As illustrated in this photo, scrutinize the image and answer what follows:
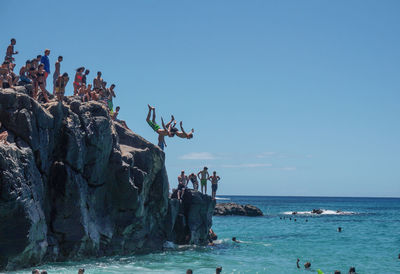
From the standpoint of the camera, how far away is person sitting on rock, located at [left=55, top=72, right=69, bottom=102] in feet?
69.5

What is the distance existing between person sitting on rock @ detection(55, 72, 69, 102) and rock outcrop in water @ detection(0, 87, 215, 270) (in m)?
0.56

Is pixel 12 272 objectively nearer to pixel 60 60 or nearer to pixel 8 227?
pixel 8 227

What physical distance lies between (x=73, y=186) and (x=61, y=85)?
15.1 ft

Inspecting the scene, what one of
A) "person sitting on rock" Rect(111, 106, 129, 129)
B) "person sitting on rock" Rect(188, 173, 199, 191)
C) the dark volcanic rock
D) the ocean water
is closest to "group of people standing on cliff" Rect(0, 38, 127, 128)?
"person sitting on rock" Rect(111, 106, 129, 129)

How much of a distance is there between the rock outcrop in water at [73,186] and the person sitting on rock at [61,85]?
564mm

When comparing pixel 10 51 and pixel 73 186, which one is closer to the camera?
pixel 73 186

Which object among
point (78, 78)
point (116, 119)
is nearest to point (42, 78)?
point (78, 78)

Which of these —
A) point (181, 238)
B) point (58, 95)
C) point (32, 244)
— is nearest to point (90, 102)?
point (58, 95)

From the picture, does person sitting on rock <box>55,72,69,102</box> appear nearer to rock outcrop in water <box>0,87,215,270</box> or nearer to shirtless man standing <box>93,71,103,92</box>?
rock outcrop in water <box>0,87,215,270</box>

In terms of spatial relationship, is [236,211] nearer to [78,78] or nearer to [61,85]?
[78,78]

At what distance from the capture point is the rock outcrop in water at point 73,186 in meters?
17.0

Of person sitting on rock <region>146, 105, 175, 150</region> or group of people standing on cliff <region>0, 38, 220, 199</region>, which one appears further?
person sitting on rock <region>146, 105, 175, 150</region>

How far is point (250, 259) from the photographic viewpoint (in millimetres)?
28234

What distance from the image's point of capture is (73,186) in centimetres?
2055
